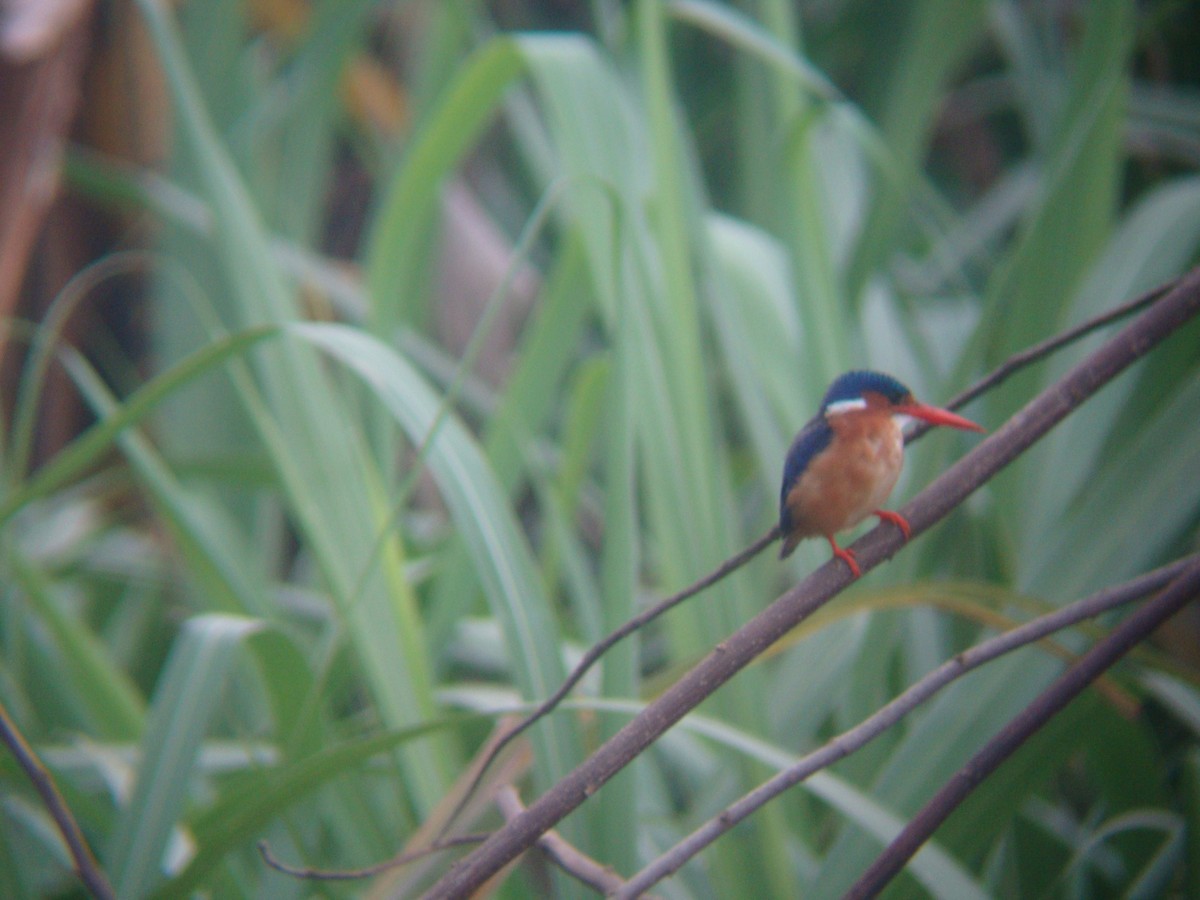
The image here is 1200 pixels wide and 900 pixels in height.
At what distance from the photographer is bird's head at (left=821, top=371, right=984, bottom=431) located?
596 millimetres

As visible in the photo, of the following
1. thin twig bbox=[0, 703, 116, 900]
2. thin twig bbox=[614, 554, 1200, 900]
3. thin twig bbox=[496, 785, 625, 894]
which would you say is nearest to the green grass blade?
thin twig bbox=[0, 703, 116, 900]

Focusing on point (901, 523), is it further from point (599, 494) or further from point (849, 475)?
point (599, 494)

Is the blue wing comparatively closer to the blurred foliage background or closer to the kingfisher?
the kingfisher

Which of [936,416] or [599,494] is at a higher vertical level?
[936,416]

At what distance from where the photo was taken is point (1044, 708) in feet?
1.64

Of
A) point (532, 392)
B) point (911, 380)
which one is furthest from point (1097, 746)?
point (532, 392)

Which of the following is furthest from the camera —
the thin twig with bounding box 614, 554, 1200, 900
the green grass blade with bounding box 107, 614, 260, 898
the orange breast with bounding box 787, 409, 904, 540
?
the green grass blade with bounding box 107, 614, 260, 898

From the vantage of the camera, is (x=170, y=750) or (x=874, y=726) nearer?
(x=874, y=726)

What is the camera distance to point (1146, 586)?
0.52 m

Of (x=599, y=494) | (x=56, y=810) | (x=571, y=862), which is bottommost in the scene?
(x=599, y=494)

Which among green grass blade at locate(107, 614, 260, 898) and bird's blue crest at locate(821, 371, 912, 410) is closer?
bird's blue crest at locate(821, 371, 912, 410)

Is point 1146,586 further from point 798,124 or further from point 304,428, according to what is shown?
point 304,428

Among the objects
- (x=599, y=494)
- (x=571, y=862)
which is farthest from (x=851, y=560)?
(x=599, y=494)

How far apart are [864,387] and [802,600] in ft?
0.59
